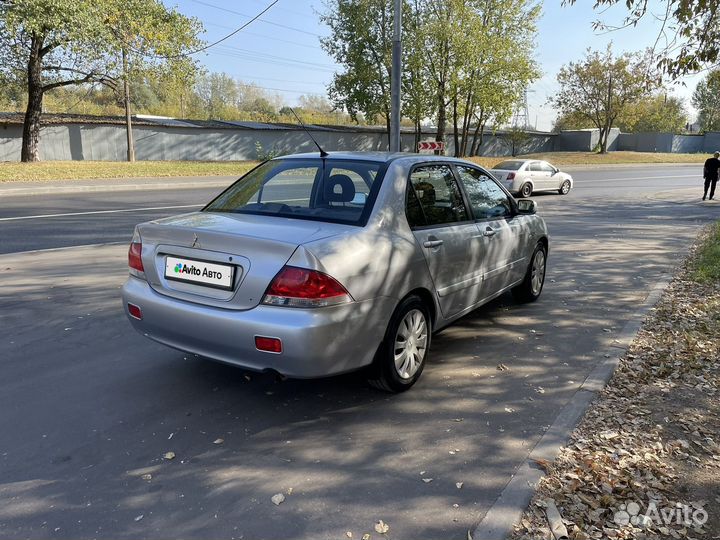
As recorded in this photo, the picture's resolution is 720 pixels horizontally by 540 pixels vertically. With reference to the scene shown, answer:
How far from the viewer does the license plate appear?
334 cm

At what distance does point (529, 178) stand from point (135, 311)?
1902 cm

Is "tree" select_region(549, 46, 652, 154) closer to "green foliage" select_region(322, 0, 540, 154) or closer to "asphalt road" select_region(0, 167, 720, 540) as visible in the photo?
"green foliage" select_region(322, 0, 540, 154)

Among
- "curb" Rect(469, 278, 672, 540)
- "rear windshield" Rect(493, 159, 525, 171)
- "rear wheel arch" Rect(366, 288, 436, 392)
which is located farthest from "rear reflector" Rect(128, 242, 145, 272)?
"rear windshield" Rect(493, 159, 525, 171)

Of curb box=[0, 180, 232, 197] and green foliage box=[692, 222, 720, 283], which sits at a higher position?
curb box=[0, 180, 232, 197]

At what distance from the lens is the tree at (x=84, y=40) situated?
799 inches

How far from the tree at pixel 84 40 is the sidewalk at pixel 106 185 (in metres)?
5.70

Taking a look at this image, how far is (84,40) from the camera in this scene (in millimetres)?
21797

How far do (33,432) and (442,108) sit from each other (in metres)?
36.1

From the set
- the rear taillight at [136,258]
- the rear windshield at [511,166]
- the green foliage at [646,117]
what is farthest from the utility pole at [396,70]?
the green foliage at [646,117]

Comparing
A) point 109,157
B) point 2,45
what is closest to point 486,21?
point 109,157

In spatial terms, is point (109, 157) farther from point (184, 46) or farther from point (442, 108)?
point (442, 108)

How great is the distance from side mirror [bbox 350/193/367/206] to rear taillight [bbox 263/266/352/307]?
2.78 feet

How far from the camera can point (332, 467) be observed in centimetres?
304

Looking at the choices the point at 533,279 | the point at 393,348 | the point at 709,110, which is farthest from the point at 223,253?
the point at 709,110
